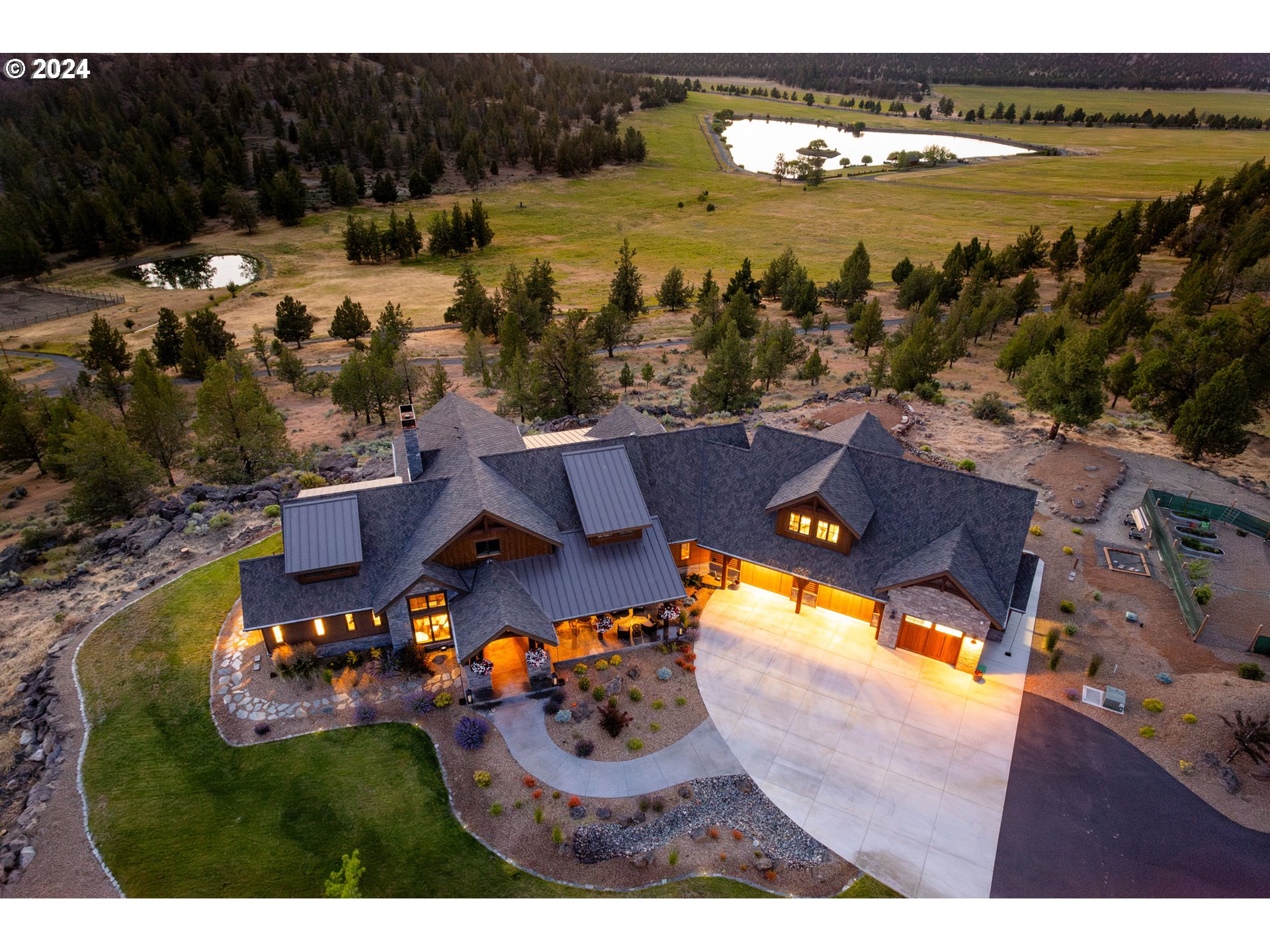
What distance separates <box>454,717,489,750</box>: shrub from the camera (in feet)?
76.2

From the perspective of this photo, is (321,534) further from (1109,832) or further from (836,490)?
(1109,832)

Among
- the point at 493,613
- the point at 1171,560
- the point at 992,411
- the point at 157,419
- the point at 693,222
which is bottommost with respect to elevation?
the point at 992,411

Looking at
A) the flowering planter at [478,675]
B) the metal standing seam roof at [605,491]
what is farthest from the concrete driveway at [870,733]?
the flowering planter at [478,675]

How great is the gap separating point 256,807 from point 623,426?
23.0m

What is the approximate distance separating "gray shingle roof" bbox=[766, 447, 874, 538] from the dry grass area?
8803mm

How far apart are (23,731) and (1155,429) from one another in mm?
→ 68949

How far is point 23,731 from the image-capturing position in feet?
78.8

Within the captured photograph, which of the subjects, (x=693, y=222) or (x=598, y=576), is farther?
(x=693, y=222)

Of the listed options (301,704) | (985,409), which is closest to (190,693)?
(301,704)

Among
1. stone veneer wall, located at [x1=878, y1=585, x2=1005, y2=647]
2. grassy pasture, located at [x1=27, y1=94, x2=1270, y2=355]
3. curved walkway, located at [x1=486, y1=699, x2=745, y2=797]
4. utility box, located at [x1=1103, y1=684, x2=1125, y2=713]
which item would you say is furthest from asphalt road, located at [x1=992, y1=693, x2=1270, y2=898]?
grassy pasture, located at [x1=27, y1=94, x2=1270, y2=355]

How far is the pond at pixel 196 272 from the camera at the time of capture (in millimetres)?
104750

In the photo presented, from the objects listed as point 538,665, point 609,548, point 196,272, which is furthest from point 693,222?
point 538,665

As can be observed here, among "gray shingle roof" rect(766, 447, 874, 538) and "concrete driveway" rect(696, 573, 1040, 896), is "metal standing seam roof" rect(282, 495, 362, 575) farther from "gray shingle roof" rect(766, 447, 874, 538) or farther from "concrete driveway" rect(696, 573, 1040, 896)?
"gray shingle roof" rect(766, 447, 874, 538)

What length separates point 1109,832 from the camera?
20.5m
